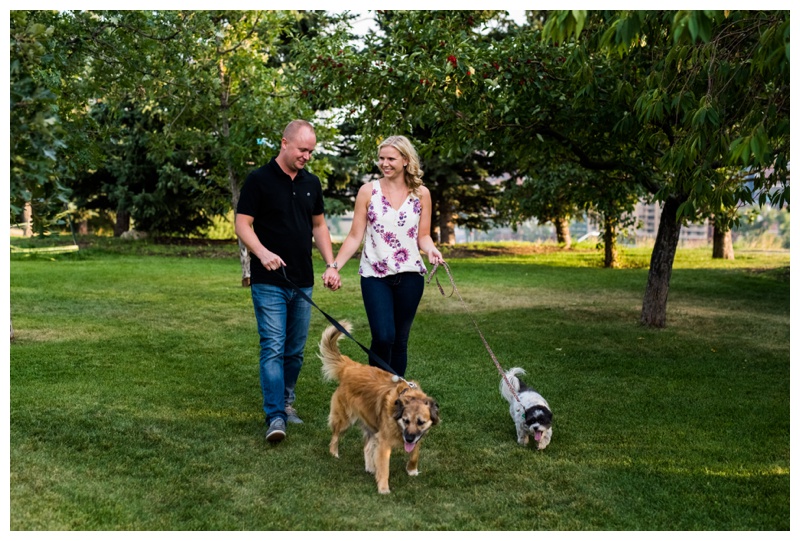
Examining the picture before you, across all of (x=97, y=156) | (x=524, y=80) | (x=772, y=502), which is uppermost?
(x=524, y=80)

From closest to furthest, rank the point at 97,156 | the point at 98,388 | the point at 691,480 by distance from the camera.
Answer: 1. the point at 691,480
2. the point at 98,388
3. the point at 97,156

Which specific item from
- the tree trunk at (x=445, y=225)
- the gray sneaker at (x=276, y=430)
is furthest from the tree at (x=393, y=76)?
the tree trunk at (x=445, y=225)

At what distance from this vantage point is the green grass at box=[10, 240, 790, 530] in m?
3.87

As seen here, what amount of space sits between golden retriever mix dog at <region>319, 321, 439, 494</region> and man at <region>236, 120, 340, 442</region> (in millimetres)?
355

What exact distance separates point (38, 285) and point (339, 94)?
7403mm

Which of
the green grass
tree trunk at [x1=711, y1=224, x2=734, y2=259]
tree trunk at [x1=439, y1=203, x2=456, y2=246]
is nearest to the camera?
the green grass

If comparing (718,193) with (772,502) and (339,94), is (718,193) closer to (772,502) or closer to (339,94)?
(772,502)

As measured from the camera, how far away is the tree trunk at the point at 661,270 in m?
9.96

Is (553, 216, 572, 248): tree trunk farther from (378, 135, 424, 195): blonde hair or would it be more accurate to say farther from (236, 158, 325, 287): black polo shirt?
(236, 158, 325, 287): black polo shirt

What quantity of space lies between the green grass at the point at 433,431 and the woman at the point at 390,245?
2.81 ft

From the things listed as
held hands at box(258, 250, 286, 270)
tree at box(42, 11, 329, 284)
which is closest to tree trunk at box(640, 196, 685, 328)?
tree at box(42, 11, 329, 284)

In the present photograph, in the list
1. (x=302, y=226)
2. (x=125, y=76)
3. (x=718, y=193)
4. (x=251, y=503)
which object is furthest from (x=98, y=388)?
(x=718, y=193)

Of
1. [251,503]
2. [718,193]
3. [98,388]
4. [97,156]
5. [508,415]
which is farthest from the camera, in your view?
[97,156]

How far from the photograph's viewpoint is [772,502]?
402cm
